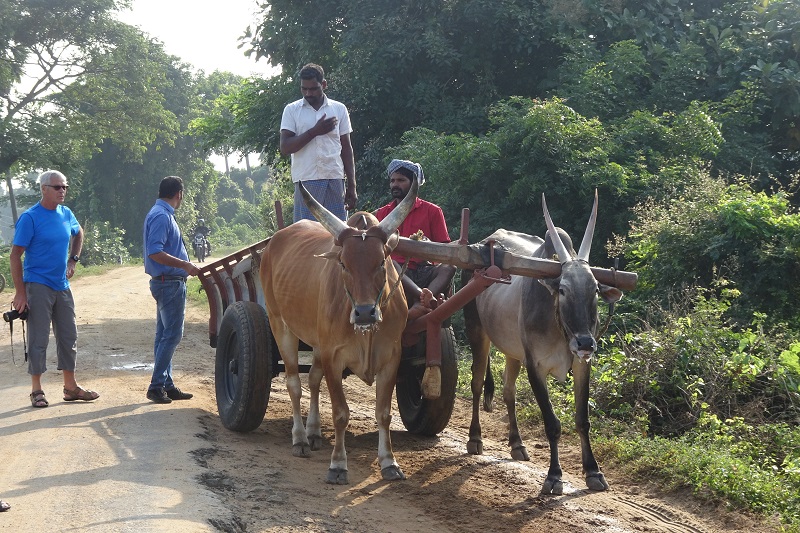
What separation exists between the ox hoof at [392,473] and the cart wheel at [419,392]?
0.97m

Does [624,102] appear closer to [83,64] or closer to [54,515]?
[54,515]

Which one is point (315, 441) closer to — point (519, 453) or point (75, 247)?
point (519, 453)

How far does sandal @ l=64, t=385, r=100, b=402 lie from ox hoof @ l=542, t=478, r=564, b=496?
14.7 ft

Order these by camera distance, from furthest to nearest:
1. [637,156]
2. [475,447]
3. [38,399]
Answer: [637,156]
[38,399]
[475,447]

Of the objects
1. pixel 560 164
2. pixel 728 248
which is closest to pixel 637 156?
pixel 560 164

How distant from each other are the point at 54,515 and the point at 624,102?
11402 mm

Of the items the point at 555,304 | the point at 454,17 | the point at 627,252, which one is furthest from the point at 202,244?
the point at 555,304

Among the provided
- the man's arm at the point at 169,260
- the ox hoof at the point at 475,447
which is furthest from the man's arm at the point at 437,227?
the man's arm at the point at 169,260

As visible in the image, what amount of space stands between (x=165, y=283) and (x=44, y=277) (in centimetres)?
104

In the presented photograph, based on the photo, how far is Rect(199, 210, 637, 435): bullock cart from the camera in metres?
5.82

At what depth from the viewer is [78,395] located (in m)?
8.09

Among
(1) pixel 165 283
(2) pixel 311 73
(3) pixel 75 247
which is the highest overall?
(2) pixel 311 73

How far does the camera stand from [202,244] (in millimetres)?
35406

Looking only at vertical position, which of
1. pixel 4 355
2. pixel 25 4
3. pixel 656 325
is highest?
pixel 25 4
